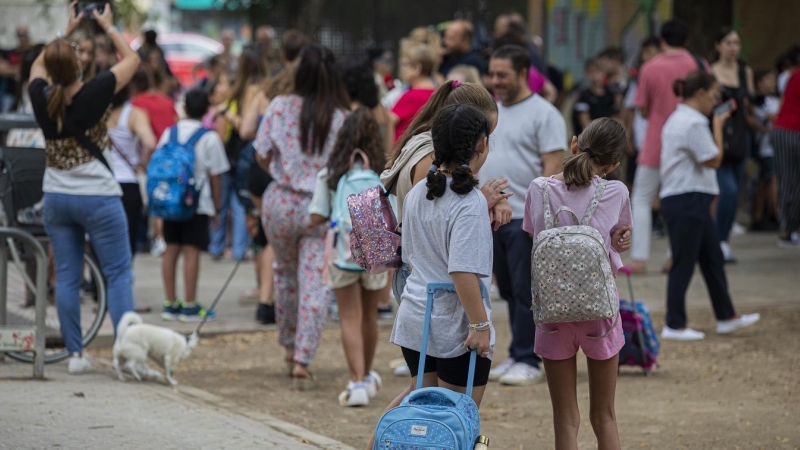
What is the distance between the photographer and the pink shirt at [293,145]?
7301 millimetres

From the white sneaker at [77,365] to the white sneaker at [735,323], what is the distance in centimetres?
475

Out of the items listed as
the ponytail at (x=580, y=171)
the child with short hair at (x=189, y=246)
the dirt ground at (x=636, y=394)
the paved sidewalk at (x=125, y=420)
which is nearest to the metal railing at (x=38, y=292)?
the paved sidewalk at (x=125, y=420)

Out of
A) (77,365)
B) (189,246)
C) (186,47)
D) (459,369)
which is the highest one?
(186,47)

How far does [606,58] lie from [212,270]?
5844 millimetres

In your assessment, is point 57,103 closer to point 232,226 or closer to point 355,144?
point 355,144

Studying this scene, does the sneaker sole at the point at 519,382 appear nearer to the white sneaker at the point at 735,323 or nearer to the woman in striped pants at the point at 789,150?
the white sneaker at the point at 735,323

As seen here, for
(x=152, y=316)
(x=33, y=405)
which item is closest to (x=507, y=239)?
(x=33, y=405)

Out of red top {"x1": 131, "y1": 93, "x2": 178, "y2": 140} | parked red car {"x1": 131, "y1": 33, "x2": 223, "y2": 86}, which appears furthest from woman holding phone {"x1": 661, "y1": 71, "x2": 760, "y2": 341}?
parked red car {"x1": 131, "y1": 33, "x2": 223, "y2": 86}

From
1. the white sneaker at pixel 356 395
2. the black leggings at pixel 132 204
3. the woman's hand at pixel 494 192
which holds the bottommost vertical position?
the white sneaker at pixel 356 395

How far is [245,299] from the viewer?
10.8 metres

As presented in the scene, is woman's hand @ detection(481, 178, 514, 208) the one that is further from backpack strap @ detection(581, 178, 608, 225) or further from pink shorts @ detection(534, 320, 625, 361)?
pink shorts @ detection(534, 320, 625, 361)

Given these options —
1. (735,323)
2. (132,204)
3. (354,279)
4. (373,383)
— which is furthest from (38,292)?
(735,323)

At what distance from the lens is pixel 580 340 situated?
479cm

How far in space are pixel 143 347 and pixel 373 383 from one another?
4.61 feet
